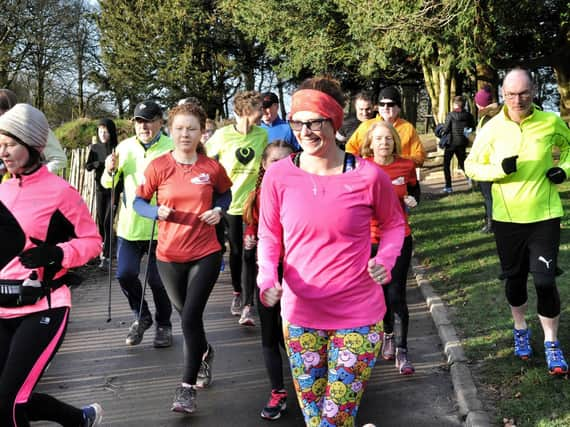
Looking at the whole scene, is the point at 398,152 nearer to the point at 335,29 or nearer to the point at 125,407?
Answer: the point at 125,407

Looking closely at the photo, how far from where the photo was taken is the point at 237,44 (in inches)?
1528

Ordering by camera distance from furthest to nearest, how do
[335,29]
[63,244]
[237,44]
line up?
[237,44] < [335,29] < [63,244]

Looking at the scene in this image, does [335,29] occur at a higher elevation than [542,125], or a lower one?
higher

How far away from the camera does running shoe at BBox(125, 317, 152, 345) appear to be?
6.36m

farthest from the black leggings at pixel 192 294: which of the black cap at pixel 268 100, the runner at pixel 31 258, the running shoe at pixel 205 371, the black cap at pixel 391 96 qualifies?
the black cap at pixel 268 100

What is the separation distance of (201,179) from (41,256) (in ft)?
5.91

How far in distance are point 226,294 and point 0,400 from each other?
5146 mm

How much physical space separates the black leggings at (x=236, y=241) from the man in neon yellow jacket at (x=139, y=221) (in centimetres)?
105

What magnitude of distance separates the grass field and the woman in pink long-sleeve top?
5.39ft

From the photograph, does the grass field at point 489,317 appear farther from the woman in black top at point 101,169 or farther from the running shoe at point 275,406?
the woman in black top at point 101,169

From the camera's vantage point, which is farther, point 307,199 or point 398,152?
point 398,152

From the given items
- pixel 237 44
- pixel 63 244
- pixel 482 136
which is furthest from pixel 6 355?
pixel 237 44

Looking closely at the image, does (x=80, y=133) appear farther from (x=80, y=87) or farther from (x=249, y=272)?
(x=80, y=87)

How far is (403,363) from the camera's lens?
5.39 metres
